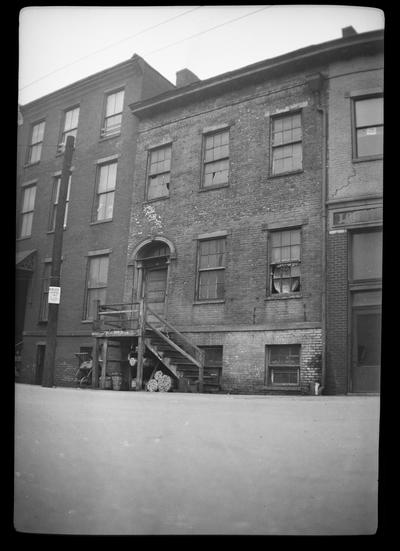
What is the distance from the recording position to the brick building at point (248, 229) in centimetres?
333

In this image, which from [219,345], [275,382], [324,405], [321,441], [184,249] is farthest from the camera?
[184,249]

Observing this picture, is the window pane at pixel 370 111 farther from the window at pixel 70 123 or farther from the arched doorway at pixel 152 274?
the window at pixel 70 123

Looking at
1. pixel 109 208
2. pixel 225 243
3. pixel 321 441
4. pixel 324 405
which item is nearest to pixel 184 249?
pixel 225 243

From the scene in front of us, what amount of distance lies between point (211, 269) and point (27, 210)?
179 cm

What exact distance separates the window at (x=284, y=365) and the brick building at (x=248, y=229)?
0.02 meters

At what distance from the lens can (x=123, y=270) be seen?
4.26m

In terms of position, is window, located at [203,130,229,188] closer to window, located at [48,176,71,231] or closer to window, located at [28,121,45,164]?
window, located at [48,176,71,231]

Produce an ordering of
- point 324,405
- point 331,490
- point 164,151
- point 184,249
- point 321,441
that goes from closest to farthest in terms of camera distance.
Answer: point 331,490 < point 321,441 < point 324,405 < point 184,249 < point 164,151

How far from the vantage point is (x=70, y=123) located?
13.9 ft

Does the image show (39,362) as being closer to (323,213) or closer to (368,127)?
(323,213)

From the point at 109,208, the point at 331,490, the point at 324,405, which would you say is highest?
the point at 109,208

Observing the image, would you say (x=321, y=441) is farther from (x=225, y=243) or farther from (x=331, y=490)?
(x=225, y=243)

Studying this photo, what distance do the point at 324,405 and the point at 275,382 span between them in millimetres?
487

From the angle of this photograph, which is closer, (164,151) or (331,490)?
(331,490)
